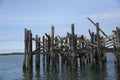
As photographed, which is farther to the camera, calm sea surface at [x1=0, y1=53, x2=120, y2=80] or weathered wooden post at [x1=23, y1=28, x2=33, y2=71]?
weathered wooden post at [x1=23, y1=28, x2=33, y2=71]

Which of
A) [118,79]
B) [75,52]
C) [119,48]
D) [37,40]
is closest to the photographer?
[118,79]

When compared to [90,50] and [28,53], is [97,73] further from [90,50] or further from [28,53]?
[28,53]

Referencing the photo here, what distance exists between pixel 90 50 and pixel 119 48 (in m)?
4.42

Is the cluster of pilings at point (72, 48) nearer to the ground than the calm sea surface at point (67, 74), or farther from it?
farther from it

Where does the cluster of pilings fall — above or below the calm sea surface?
above

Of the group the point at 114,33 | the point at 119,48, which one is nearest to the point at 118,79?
the point at 119,48

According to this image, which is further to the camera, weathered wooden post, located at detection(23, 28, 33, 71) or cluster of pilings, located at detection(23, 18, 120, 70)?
weathered wooden post, located at detection(23, 28, 33, 71)

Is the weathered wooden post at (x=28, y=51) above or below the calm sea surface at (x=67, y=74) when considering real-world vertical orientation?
above

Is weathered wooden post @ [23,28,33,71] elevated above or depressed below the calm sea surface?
above

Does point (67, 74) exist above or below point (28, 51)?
below

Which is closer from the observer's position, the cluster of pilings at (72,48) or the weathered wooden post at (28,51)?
the cluster of pilings at (72,48)

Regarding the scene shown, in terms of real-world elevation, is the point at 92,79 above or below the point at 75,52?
below

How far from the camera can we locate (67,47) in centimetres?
4100

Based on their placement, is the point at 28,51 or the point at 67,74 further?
the point at 28,51
